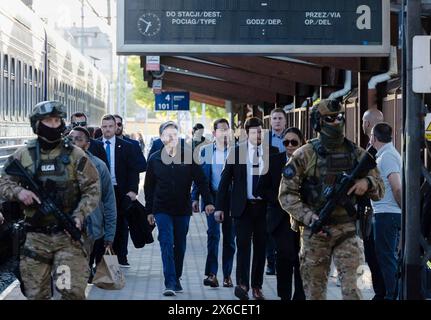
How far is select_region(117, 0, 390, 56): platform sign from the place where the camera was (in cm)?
1355

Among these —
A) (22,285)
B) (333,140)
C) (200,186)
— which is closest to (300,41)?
(200,186)

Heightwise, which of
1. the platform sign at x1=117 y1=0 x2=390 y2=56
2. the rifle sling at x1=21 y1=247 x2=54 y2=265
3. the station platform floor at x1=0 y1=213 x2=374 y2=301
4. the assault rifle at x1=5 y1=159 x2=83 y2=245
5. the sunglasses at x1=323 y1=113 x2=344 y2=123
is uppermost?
the platform sign at x1=117 y1=0 x2=390 y2=56

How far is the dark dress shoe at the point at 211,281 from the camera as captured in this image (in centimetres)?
1260

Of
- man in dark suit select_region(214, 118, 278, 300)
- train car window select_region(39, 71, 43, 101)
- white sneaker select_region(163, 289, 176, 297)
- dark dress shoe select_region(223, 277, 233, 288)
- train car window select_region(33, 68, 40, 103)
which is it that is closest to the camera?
man in dark suit select_region(214, 118, 278, 300)

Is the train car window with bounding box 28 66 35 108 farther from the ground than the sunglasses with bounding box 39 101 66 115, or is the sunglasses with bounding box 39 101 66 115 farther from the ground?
the train car window with bounding box 28 66 35 108

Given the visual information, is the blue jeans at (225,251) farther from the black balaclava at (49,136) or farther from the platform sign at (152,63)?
the platform sign at (152,63)

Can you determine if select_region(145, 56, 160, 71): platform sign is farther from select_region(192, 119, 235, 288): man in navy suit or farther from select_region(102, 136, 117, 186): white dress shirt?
select_region(102, 136, 117, 186): white dress shirt

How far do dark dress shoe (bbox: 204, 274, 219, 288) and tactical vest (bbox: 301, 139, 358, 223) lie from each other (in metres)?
4.36

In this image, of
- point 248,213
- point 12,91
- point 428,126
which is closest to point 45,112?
point 428,126

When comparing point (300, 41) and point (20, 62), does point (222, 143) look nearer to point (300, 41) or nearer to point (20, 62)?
point (300, 41)

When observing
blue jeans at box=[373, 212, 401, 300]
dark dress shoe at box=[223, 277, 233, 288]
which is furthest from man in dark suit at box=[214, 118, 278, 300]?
blue jeans at box=[373, 212, 401, 300]

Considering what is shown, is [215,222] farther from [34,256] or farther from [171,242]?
[34,256]

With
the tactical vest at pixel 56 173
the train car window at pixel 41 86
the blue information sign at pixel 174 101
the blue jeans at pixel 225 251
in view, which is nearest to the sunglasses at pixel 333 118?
the tactical vest at pixel 56 173
